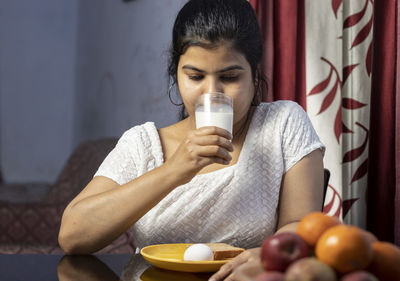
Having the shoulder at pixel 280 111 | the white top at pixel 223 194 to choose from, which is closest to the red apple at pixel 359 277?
the white top at pixel 223 194

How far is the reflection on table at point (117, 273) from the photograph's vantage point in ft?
2.94

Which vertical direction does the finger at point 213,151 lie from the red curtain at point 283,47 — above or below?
below

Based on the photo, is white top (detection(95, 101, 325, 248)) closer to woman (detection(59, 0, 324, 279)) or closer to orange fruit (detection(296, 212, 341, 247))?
woman (detection(59, 0, 324, 279))

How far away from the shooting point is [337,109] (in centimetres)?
188

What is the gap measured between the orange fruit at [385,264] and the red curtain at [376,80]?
1.22 meters

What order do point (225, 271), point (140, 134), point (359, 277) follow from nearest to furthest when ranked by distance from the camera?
point (359, 277)
point (225, 271)
point (140, 134)

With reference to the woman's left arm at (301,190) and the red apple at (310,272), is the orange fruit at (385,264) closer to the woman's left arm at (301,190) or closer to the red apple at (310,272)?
the red apple at (310,272)

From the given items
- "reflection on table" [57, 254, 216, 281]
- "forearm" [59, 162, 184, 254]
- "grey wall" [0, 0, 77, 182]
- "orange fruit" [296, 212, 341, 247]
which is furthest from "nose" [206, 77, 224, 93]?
"grey wall" [0, 0, 77, 182]

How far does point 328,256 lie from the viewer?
533 millimetres

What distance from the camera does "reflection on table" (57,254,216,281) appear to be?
2.94ft

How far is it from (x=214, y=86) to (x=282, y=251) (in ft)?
2.20

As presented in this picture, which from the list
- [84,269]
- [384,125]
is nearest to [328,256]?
[84,269]

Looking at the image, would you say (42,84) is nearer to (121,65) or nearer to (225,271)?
(121,65)

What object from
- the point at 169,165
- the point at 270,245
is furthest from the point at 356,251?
the point at 169,165
